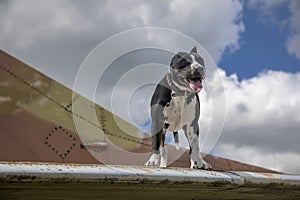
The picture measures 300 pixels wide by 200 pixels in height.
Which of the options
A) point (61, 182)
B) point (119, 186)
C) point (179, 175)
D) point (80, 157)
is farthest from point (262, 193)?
point (80, 157)

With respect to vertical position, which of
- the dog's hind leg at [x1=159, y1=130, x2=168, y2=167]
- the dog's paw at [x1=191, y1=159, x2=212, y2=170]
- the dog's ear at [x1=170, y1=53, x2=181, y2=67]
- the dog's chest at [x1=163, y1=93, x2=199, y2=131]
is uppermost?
the dog's ear at [x1=170, y1=53, x2=181, y2=67]

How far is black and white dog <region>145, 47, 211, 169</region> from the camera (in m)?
3.59

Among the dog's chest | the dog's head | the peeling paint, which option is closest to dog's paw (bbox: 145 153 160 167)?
the dog's chest

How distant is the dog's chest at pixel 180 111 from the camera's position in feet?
12.2

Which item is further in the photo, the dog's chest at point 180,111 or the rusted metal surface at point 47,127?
the rusted metal surface at point 47,127

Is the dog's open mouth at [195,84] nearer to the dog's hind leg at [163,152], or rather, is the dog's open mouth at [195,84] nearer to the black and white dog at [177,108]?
the black and white dog at [177,108]

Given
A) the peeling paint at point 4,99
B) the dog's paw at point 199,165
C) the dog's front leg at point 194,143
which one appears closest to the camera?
the dog's paw at point 199,165

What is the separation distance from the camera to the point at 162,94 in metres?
3.74

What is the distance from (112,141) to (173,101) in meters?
3.82

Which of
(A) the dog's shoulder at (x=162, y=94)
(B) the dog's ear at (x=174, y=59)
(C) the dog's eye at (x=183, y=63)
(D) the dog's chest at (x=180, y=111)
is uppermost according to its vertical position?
(B) the dog's ear at (x=174, y=59)

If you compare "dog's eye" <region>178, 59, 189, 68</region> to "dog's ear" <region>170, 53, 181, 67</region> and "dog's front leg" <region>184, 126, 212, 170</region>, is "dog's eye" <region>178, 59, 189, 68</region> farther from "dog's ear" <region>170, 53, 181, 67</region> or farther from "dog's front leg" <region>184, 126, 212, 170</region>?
"dog's front leg" <region>184, 126, 212, 170</region>

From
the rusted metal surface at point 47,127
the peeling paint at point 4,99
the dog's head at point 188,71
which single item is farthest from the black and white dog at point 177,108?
the peeling paint at point 4,99

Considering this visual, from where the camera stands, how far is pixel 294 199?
12.6 feet

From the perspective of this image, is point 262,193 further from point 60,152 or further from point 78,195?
point 60,152
